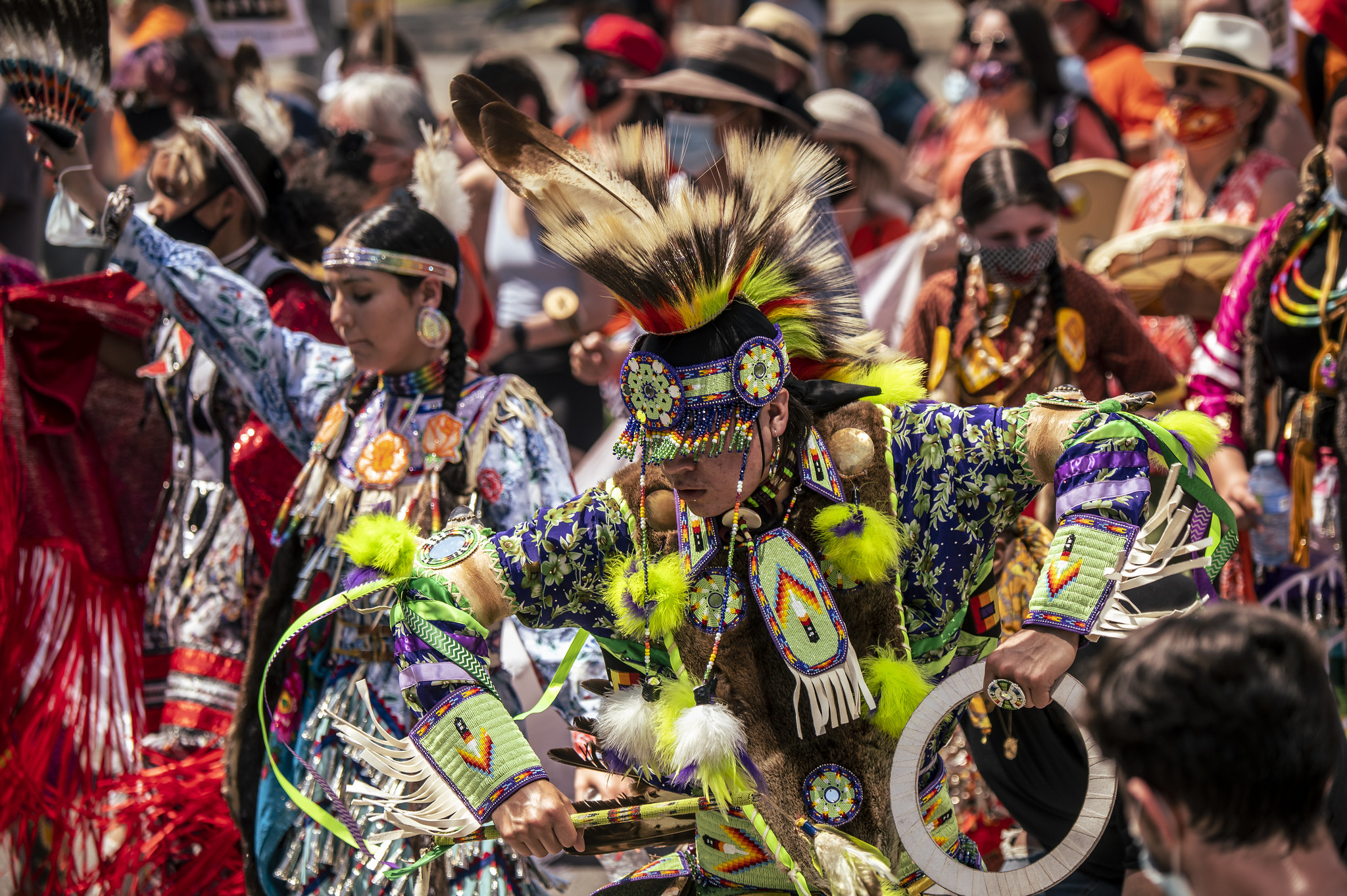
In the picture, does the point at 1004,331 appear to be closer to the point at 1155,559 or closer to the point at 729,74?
the point at 729,74

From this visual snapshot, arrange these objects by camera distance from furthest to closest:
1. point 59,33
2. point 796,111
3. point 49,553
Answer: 1. point 796,111
2. point 49,553
3. point 59,33

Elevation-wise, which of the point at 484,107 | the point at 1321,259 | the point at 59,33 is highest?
the point at 59,33

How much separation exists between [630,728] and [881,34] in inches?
241

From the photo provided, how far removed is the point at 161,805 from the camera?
3.90 m

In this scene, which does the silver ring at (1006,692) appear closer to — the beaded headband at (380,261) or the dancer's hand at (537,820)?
the dancer's hand at (537,820)

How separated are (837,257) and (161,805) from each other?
2.45m

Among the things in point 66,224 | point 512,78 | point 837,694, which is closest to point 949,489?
point 837,694

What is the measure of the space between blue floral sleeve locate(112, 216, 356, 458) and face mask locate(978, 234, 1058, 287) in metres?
2.00

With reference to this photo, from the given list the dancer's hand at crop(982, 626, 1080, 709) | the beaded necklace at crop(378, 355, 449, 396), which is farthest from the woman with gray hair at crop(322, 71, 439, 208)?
the dancer's hand at crop(982, 626, 1080, 709)

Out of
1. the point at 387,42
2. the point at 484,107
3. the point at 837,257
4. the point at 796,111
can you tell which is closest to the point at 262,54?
the point at 387,42

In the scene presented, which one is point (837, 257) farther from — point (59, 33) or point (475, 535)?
point (59, 33)

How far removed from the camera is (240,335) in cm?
388

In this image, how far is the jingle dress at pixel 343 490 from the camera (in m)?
3.45

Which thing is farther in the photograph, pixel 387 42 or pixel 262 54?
pixel 262 54
